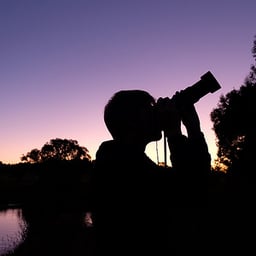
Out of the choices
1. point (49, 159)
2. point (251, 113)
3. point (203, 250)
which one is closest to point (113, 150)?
point (203, 250)

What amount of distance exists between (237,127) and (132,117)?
1468 inches

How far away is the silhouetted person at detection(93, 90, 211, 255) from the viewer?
6.98ft

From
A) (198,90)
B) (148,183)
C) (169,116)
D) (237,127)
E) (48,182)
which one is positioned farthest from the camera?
(48,182)

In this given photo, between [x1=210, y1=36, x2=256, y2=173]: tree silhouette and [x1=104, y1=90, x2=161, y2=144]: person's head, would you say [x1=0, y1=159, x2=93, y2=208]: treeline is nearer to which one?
[x1=210, y1=36, x2=256, y2=173]: tree silhouette

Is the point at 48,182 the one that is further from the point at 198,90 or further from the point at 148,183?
the point at 148,183

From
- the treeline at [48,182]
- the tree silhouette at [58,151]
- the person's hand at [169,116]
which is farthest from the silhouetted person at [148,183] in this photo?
the tree silhouette at [58,151]

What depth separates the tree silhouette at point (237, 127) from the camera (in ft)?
117

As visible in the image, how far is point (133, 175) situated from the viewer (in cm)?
220

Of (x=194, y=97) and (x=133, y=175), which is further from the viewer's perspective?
(x=194, y=97)

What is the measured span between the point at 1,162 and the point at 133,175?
151 metres

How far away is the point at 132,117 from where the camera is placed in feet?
7.84

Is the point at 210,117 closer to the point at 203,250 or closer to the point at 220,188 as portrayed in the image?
the point at 220,188

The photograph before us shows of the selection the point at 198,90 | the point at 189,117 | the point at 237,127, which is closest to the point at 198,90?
the point at 198,90

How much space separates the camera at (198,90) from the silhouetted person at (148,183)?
0.03m
